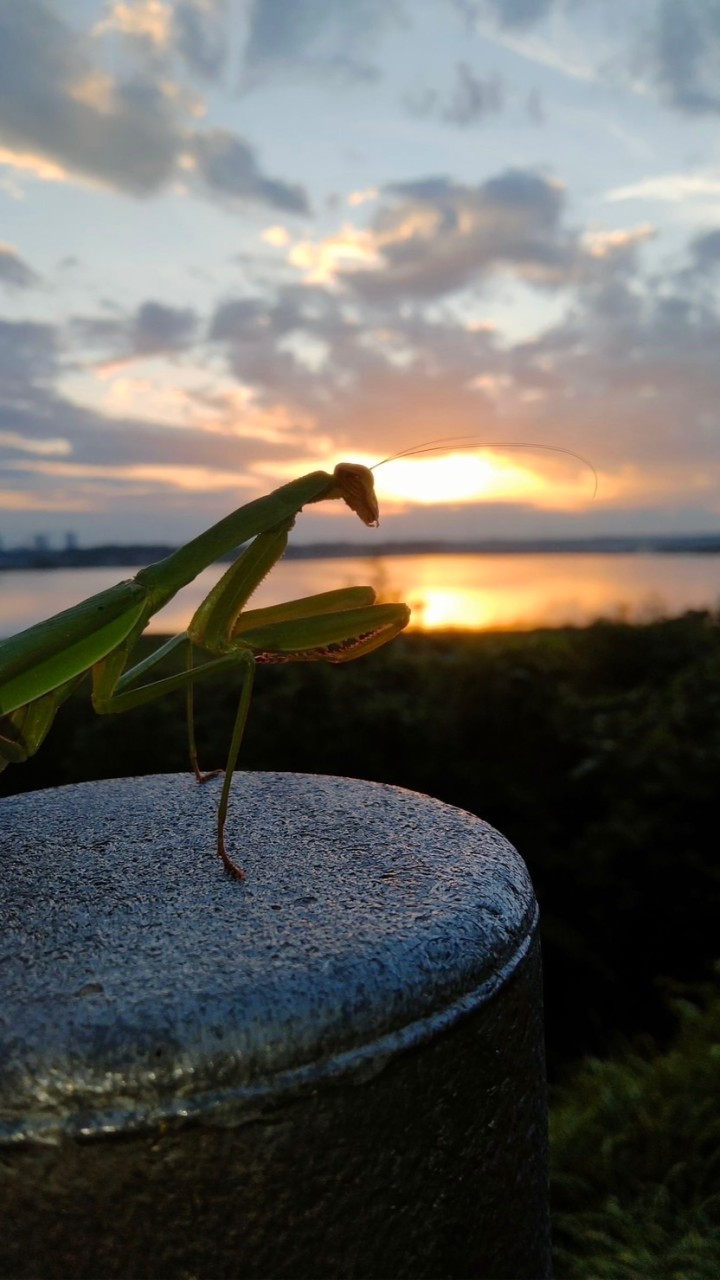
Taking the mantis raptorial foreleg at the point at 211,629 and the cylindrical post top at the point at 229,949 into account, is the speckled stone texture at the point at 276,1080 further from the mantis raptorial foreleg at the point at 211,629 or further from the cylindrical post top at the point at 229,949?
the mantis raptorial foreleg at the point at 211,629

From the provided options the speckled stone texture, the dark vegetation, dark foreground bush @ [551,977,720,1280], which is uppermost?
the speckled stone texture

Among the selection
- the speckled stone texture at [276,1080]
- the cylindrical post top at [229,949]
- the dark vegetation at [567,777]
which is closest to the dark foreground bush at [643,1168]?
the dark vegetation at [567,777]

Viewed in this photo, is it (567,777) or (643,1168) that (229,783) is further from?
(567,777)

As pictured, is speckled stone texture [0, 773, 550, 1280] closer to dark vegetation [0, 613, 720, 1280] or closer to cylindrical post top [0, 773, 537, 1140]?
cylindrical post top [0, 773, 537, 1140]

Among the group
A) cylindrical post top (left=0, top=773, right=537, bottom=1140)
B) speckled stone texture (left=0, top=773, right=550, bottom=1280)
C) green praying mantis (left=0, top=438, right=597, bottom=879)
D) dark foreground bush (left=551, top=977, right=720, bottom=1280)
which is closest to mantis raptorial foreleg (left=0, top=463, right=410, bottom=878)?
green praying mantis (left=0, top=438, right=597, bottom=879)

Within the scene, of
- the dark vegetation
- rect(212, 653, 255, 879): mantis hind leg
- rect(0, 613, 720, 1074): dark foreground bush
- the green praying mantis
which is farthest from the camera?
rect(0, 613, 720, 1074): dark foreground bush

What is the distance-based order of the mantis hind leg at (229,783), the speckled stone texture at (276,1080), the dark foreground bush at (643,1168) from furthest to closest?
the dark foreground bush at (643,1168) → the mantis hind leg at (229,783) → the speckled stone texture at (276,1080)

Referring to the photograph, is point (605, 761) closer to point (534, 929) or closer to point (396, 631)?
point (396, 631)
